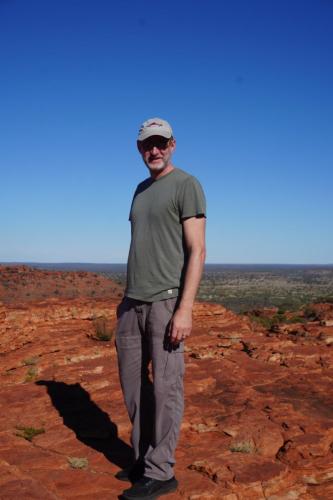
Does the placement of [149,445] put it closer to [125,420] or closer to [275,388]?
[125,420]

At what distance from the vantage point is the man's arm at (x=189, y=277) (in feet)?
11.1

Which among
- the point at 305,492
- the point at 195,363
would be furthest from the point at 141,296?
the point at 195,363

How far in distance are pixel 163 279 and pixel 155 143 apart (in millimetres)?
963

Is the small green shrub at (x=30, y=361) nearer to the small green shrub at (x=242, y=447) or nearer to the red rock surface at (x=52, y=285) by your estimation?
the small green shrub at (x=242, y=447)

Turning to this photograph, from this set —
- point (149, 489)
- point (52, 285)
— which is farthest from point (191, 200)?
point (52, 285)

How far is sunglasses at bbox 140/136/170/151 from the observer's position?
3548 millimetres

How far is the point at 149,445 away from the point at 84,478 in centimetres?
55

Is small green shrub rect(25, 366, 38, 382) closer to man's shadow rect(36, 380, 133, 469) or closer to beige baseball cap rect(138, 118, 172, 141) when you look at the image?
man's shadow rect(36, 380, 133, 469)

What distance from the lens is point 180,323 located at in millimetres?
3363

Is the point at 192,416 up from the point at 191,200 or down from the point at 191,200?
down

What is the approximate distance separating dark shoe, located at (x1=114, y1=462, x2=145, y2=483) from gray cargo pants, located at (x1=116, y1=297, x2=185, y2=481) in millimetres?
69

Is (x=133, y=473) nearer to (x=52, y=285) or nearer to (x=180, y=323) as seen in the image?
(x=180, y=323)

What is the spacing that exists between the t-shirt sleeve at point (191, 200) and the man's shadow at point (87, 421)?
6.88 ft

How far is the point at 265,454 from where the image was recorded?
4293 millimetres
